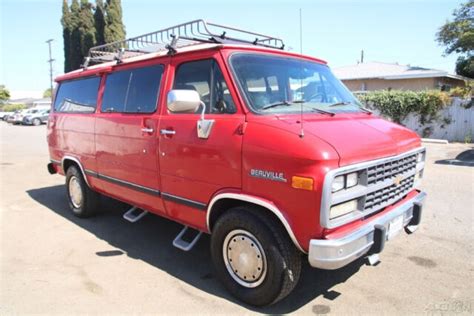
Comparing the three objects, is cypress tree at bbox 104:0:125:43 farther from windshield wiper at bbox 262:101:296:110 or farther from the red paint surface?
windshield wiper at bbox 262:101:296:110

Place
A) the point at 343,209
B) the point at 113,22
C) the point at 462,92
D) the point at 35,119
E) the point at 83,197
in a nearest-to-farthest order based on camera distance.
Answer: the point at 343,209 < the point at 83,197 < the point at 462,92 < the point at 113,22 < the point at 35,119

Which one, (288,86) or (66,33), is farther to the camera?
(66,33)

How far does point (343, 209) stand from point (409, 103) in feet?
50.2

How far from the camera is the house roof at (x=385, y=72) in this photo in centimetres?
2273

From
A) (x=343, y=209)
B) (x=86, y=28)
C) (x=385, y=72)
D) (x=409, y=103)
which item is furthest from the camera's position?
(x=86, y=28)

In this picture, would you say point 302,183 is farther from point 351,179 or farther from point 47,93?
point 47,93

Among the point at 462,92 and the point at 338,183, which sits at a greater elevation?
the point at 462,92

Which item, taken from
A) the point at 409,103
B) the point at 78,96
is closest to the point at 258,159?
the point at 78,96

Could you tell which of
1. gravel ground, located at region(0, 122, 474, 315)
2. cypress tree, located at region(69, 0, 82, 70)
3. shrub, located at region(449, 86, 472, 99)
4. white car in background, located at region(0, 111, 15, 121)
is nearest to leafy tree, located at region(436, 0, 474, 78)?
shrub, located at region(449, 86, 472, 99)

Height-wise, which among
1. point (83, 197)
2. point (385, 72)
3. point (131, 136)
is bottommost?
point (83, 197)

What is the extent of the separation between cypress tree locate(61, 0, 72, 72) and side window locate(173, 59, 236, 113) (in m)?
35.1

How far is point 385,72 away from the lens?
2514 centimetres

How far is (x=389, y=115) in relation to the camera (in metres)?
17.3

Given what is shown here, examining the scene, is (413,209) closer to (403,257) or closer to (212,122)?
(403,257)
